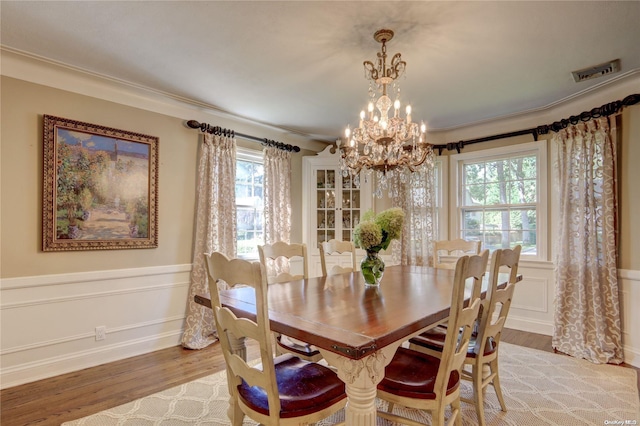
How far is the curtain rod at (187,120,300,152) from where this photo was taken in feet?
11.8

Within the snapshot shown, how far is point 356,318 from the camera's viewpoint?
1510mm

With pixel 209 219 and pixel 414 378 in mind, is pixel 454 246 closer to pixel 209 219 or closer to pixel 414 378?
pixel 414 378

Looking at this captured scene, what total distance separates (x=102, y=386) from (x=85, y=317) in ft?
2.17

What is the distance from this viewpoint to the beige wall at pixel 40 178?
101 inches

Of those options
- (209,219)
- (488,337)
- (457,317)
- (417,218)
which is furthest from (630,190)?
(209,219)

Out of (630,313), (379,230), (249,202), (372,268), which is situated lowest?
(630,313)

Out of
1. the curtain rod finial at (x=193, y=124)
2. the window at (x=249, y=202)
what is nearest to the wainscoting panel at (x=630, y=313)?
the window at (x=249, y=202)

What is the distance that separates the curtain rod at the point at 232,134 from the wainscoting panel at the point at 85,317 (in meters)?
1.52

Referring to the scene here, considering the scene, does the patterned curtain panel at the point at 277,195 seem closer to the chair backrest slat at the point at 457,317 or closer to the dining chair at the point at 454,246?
the dining chair at the point at 454,246

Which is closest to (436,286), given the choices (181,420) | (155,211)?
(181,420)

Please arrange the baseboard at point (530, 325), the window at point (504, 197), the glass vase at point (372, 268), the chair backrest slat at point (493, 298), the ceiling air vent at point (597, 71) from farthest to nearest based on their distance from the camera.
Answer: the window at point (504, 197)
the baseboard at point (530, 325)
the ceiling air vent at point (597, 71)
the glass vase at point (372, 268)
the chair backrest slat at point (493, 298)

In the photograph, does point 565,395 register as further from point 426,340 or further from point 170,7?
point 170,7

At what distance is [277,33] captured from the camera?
88.6 inches

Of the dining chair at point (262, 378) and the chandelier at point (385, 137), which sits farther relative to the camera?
the chandelier at point (385, 137)
